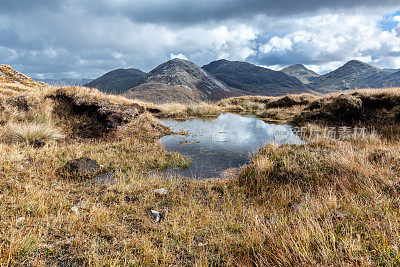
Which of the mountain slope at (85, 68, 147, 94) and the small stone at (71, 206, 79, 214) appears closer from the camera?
the small stone at (71, 206, 79, 214)

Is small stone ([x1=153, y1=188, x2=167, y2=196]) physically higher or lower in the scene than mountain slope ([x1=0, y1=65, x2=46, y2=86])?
lower

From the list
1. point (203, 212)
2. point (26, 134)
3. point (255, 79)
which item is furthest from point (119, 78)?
point (203, 212)

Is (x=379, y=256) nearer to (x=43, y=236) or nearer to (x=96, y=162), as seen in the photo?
(x=43, y=236)

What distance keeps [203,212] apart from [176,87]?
208 ft

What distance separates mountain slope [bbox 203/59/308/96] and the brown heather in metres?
131

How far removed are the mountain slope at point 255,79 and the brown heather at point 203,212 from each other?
13064 centimetres

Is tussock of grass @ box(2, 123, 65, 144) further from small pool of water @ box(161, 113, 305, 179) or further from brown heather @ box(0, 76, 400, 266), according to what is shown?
small pool of water @ box(161, 113, 305, 179)

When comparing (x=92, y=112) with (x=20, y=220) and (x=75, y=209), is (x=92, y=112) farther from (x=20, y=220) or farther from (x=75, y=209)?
(x=20, y=220)

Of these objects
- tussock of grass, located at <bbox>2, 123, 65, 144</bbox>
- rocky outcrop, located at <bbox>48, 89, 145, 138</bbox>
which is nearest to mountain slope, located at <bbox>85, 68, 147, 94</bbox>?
rocky outcrop, located at <bbox>48, 89, 145, 138</bbox>

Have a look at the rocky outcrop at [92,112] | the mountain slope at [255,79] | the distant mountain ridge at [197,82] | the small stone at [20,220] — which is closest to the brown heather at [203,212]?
the small stone at [20,220]

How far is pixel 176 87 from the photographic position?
64625 mm

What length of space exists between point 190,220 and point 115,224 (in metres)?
1.51

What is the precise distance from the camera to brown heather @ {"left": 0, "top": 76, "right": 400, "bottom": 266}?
257cm

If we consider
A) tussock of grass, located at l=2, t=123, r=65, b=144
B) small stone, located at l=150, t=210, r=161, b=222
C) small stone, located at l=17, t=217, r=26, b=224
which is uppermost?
tussock of grass, located at l=2, t=123, r=65, b=144
